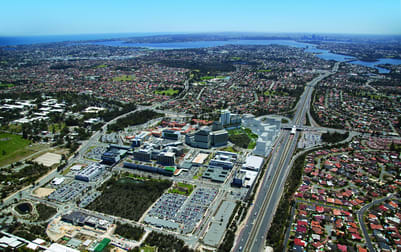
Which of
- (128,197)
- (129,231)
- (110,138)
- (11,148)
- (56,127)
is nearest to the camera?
(129,231)

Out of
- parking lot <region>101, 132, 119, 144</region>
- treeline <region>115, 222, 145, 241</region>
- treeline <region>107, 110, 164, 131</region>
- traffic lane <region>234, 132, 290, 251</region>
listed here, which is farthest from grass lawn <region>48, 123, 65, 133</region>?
Result: traffic lane <region>234, 132, 290, 251</region>

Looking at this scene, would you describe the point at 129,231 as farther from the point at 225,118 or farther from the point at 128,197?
the point at 225,118

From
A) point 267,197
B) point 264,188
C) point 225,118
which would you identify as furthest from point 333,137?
point 267,197

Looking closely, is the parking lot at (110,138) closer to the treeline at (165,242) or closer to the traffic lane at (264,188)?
the treeline at (165,242)

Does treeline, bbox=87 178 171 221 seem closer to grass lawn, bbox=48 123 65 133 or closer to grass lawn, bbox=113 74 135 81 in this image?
grass lawn, bbox=48 123 65 133

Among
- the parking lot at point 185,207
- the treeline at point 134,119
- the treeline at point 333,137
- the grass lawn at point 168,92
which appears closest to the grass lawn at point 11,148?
the treeline at point 134,119

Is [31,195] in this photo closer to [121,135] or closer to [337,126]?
[121,135]
